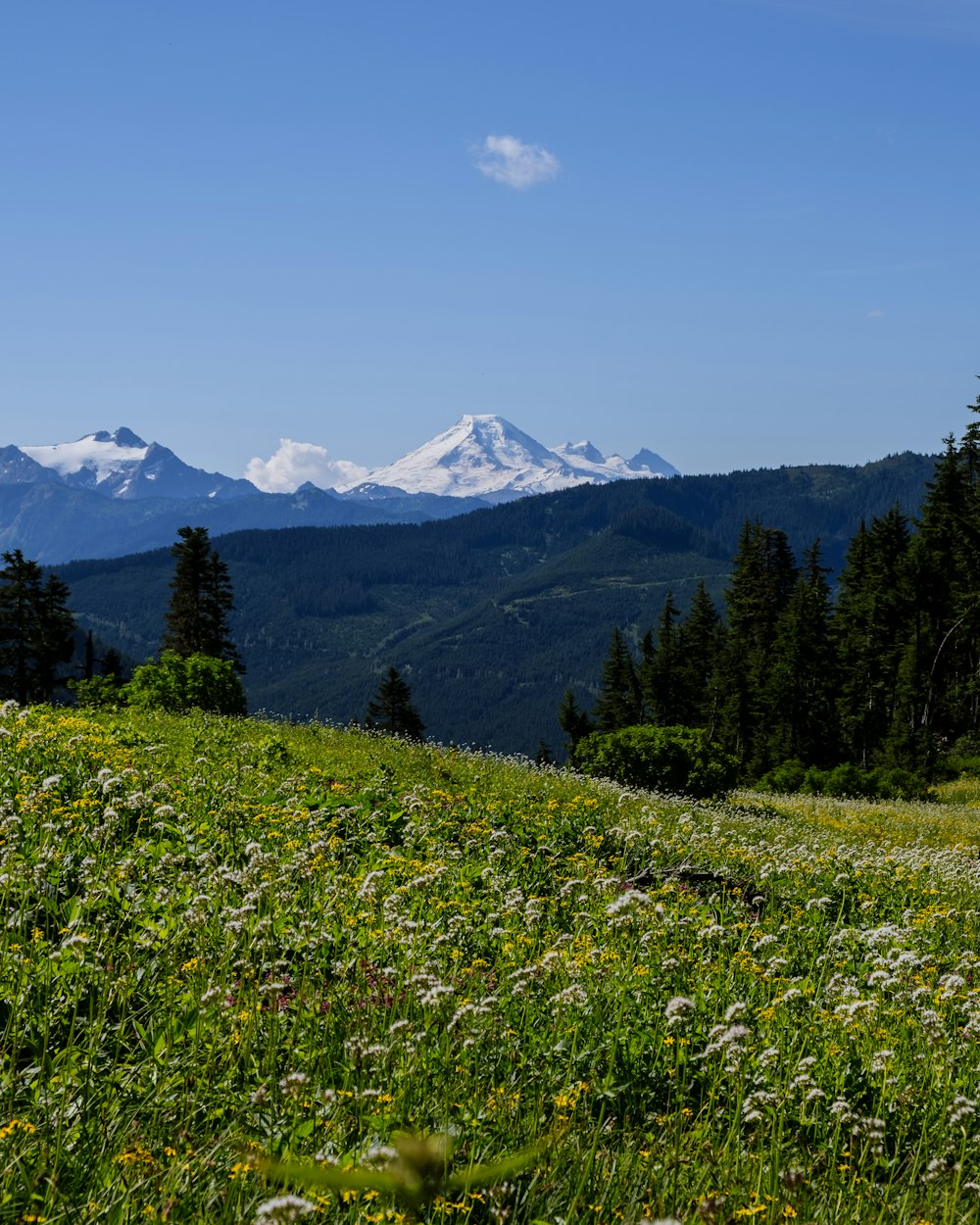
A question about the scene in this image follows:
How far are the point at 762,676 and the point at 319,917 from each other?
76.7m

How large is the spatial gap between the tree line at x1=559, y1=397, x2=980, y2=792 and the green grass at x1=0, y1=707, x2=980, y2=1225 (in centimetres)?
4204

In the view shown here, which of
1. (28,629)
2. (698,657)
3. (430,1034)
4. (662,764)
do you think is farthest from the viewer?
(698,657)

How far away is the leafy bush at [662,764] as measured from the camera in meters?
34.9

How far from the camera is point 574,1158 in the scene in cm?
427

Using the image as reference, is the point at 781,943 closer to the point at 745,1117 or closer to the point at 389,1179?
the point at 745,1117

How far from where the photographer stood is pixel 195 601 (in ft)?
231

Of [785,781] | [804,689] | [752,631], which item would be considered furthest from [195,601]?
[752,631]

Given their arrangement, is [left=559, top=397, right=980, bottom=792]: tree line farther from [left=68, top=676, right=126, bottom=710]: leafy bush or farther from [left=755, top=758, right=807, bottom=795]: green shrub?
[left=68, top=676, right=126, bottom=710]: leafy bush

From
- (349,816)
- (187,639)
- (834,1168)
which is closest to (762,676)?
(187,639)

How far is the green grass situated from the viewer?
3.93m

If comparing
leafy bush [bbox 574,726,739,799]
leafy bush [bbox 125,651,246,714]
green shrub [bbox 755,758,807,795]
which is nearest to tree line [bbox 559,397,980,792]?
green shrub [bbox 755,758,807,795]

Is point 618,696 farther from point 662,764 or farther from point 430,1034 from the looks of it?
point 430,1034

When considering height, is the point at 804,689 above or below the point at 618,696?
above

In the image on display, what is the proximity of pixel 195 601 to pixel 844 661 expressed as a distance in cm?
4715
